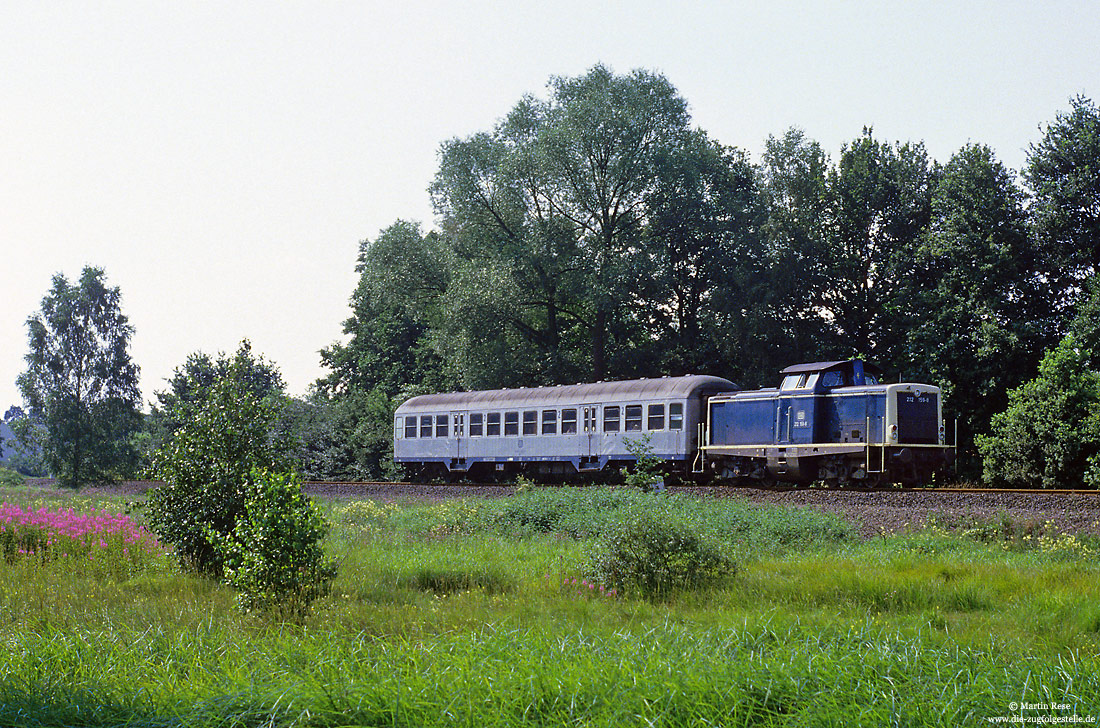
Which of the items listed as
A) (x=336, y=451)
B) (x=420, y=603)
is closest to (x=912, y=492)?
(x=420, y=603)

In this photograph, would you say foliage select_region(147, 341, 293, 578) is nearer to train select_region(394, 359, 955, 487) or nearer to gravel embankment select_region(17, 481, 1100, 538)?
gravel embankment select_region(17, 481, 1100, 538)

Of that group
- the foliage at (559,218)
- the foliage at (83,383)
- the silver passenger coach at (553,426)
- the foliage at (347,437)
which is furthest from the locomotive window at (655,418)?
the foliage at (83,383)

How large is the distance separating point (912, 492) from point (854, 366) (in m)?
5.01

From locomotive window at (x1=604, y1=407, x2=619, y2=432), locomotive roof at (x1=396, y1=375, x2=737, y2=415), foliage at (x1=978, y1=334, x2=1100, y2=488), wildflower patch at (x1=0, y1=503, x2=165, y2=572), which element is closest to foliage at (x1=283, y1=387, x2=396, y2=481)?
locomotive roof at (x1=396, y1=375, x2=737, y2=415)

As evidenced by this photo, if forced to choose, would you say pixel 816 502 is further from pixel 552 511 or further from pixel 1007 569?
pixel 1007 569

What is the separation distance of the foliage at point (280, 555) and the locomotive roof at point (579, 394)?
738 inches

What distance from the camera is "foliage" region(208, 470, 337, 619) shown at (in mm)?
8258

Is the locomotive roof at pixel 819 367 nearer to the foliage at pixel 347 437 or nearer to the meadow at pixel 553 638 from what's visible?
the meadow at pixel 553 638

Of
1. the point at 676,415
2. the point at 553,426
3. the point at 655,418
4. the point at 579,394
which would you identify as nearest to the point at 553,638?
the point at 676,415

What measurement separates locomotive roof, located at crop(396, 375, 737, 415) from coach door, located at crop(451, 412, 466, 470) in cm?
32

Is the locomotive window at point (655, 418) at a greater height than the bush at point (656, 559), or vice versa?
the locomotive window at point (655, 418)

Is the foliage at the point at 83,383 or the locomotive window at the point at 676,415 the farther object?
the foliage at the point at 83,383

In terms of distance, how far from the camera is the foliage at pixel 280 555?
826cm

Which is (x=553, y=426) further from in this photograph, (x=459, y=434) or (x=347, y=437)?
(x=347, y=437)
